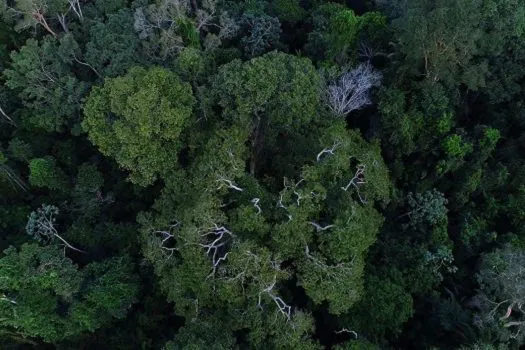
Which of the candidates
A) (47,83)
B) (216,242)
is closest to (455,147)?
(216,242)

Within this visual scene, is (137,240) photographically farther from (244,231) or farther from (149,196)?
(244,231)

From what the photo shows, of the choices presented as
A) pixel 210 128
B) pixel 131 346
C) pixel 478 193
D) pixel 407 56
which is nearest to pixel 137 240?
pixel 131 346

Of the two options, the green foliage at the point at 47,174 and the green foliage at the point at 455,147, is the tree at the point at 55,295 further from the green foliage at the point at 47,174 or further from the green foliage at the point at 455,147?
the green foliage at the point at 455,147

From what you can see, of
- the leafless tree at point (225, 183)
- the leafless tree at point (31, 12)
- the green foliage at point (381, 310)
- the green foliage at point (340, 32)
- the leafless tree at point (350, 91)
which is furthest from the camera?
the leafless tree at point (31, 12)

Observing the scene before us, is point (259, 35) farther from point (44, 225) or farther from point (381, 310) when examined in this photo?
point (381, 310)

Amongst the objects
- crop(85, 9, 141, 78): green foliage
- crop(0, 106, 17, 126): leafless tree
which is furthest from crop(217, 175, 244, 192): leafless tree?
crop(0, 106, 17, 126): leafless tree

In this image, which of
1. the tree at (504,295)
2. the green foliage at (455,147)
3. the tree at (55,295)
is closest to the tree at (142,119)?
the tree at (55,295)
